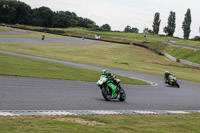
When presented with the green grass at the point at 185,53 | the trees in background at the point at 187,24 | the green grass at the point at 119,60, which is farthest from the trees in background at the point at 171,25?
the green grass at the point at 119,60

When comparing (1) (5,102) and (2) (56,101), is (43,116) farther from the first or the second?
(2) (56,101)

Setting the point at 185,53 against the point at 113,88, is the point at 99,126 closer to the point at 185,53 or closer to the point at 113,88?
the point at 113,88

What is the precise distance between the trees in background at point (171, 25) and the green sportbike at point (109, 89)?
12024cm

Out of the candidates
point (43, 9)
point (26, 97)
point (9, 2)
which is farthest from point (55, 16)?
point (26, 97)

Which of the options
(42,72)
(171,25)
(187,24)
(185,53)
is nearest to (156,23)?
(171,25)

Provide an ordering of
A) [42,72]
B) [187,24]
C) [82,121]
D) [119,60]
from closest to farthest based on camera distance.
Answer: [82,121] → [42,72] → [119,60] → [187,24]

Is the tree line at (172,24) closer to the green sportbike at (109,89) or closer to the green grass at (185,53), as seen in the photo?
the green grass at (185,53)

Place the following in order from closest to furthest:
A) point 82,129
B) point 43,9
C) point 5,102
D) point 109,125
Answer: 1. point 82,129
2. point 109,125
3. point 5,102
4. point 43,9

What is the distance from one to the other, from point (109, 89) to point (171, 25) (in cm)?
12274

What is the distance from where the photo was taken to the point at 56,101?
39.7 feet

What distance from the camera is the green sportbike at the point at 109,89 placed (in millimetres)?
13984

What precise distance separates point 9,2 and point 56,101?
146 metres

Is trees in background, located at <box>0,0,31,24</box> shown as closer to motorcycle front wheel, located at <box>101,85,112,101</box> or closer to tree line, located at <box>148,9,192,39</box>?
tree line, located at <box>148,9,192,39</box>

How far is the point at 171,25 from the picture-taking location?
133m
